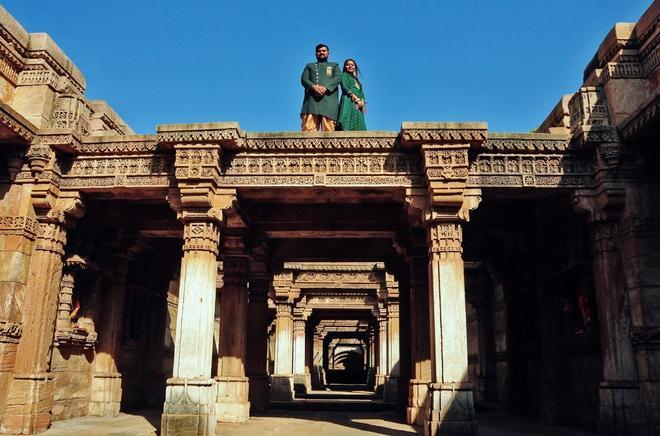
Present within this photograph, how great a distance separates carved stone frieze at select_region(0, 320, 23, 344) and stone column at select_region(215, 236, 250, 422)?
4262 mm

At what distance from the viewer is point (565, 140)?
31.0ft

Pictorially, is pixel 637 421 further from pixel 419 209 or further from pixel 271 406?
pixel 271 406

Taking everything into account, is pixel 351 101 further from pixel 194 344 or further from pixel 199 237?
pixel 194 344

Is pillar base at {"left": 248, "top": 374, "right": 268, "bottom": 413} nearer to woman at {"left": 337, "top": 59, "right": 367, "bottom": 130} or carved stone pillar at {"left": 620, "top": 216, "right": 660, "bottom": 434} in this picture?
woman at {"left": 337, "top": 59, "right": 367, "bottom": 130}

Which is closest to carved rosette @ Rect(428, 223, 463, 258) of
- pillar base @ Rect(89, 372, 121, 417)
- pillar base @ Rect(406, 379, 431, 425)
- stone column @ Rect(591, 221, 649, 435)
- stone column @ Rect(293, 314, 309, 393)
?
stone column @ Rect(591, 221, 649, 435)

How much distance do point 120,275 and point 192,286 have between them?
14.1 feet

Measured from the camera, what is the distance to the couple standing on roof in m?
10.7

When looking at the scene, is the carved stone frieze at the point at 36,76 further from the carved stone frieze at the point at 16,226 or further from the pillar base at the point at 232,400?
the pillar base at the point at 232,400

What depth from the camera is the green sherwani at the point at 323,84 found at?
10727mm

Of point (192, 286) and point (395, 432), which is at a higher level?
point (192, 286)

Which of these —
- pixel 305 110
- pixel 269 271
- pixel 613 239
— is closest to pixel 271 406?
pixel 269 271

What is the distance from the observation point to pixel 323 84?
426 inches

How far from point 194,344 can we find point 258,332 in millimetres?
5210

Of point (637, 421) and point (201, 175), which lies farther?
point (201, 175)
